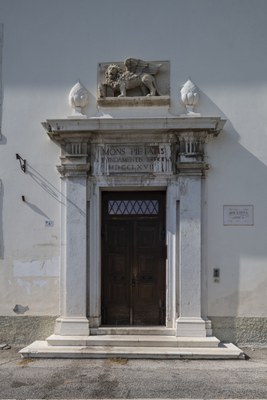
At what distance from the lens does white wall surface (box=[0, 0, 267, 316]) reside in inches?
305

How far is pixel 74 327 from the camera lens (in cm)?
756

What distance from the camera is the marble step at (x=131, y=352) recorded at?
700cm

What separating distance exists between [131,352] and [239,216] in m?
2.85

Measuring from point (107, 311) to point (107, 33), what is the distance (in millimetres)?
4894

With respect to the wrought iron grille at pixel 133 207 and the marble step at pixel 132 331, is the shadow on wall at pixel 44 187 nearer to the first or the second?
the wrought iron grille at pixel 133 207

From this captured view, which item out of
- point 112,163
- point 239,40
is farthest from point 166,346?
point 239,40

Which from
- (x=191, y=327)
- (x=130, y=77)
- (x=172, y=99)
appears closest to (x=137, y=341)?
(x=191, y=327)

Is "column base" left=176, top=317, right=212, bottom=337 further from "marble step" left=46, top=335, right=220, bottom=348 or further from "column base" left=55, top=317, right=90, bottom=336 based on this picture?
"column base" left=55, top=317, right=90, bottom=336

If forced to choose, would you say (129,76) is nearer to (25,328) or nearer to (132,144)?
(132,144)

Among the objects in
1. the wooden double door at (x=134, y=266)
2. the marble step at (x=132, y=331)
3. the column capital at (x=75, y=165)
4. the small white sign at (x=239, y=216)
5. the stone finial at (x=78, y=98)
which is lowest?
the marble step at (x=132, y=331)

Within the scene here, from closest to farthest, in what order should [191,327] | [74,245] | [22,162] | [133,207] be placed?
[191,327]
[74,245]
[22,162]
[133,207]

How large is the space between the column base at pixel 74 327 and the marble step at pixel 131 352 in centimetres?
31

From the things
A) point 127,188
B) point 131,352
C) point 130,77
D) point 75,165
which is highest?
point 130,77

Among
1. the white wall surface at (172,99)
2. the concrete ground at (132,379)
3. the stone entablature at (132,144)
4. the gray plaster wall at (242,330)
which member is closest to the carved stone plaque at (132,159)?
the stone entablature at (132,144)
